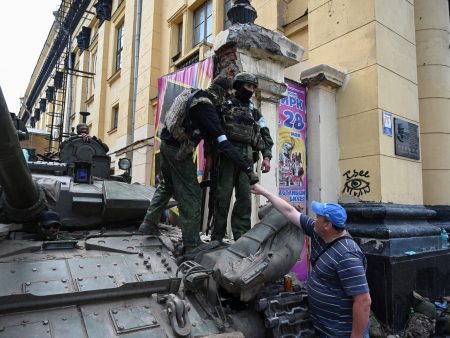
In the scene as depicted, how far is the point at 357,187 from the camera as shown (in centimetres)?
529

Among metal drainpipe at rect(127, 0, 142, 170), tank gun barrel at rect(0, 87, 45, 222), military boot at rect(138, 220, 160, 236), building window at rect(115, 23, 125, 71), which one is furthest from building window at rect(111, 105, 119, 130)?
tank gun barrel at rect(0, 87, 45, 222)

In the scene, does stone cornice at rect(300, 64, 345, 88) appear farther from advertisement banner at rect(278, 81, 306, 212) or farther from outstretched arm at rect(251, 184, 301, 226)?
outstretched arm at rect(251, 184, 301, 226)

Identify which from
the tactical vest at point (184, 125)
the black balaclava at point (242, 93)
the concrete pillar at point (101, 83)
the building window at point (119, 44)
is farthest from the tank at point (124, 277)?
the building window at point (119, 44)

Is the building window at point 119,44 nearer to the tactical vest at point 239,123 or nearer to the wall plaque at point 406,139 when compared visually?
the wall plaque at point 406,139

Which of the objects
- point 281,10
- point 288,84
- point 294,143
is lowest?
point 294,143

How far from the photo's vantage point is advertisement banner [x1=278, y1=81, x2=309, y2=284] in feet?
17.3

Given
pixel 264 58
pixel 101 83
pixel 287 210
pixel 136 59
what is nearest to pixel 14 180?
pixel 287 210

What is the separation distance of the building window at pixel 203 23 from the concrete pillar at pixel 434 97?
5401mm

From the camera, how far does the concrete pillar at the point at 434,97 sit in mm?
6000

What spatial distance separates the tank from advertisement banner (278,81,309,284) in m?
2.12

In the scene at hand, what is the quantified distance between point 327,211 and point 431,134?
4.40m

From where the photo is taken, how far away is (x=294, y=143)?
17.8ft

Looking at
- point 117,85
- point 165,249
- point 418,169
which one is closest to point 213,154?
point 165,249

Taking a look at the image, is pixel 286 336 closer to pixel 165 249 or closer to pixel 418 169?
pixel 165 249
